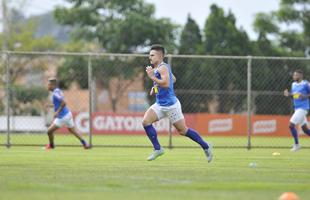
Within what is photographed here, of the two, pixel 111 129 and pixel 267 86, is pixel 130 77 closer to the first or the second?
pixel 267 86

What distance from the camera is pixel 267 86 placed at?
1607 inches

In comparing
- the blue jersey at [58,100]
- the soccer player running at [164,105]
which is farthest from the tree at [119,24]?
the soccer player running at [164,105]

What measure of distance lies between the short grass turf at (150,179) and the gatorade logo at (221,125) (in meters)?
20.4

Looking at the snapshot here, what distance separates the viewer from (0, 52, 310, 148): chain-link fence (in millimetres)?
32719

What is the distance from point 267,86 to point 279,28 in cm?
1681

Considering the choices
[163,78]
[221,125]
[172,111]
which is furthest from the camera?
[221,125]

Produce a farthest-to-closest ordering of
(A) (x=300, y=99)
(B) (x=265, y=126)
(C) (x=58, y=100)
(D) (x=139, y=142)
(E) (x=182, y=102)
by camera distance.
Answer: (E) (x=182, y=102) → (B) (x=265, y=126) → (D) (x=139, y=142) → (A) (x=300, y=99) → (C) (x=58, y=100)

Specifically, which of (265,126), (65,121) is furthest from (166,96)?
(265,126)

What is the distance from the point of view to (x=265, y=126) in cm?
3550

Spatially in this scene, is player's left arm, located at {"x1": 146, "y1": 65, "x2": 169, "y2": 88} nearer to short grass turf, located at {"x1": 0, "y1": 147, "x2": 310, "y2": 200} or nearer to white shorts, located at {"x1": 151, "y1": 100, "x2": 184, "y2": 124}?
white shorts, located at {"x1": 151, "y1": 100, "x2": 184, "y2": 124}

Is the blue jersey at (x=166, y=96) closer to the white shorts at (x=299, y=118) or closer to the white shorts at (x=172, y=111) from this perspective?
the white shorts at (x=172, y=111)

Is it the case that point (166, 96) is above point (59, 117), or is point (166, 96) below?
above

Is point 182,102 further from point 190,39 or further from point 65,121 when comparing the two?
point 65,121

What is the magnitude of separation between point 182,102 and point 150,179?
2936 centimetres
